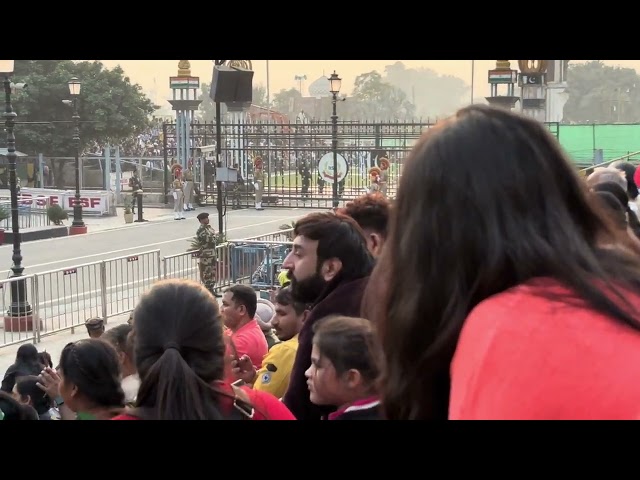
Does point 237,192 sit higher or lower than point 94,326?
higher

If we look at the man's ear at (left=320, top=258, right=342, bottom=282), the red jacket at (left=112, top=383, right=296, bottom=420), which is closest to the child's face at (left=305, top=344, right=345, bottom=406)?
the red jacket at (left=112, top=383, right=296, bottom=420)

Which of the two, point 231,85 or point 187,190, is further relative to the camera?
point 187,190

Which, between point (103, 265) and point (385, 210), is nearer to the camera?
point (385, 210)

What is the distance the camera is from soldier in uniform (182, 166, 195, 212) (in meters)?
29.2

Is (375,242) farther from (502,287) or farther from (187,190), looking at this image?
(187,190)

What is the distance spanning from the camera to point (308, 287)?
3.31 m

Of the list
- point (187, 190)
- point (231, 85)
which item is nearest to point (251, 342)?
point (231, 85)

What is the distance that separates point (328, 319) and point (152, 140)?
140ft

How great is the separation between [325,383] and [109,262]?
11.4 meters

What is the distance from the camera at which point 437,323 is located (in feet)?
3.51

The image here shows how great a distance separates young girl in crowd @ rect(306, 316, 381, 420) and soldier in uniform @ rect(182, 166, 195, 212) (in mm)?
A: 26915

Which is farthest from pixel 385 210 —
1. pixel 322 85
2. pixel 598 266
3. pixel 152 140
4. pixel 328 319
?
pixel 322 85
